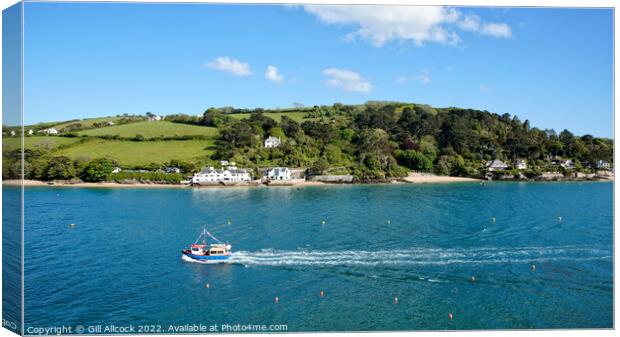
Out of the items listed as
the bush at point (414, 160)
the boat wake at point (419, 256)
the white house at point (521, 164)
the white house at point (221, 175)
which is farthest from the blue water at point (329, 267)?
the white house at point (521, 164)

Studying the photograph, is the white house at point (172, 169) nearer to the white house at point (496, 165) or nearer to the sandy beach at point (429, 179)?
the sandy beach at point (429, 179)

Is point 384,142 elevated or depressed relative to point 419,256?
elevated

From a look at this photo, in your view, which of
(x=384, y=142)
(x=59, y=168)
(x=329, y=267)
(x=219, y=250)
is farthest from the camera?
(x=384, y=142)

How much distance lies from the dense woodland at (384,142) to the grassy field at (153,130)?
79 centimetres

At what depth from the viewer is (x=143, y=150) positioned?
34250 millimetres

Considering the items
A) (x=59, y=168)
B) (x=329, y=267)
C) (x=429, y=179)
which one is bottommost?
(x=329, y=267)

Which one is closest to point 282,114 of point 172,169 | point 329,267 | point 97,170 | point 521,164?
point 172,169

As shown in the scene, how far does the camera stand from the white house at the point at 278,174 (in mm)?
35031

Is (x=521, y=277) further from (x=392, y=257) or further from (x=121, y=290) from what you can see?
(x=121, y=290)

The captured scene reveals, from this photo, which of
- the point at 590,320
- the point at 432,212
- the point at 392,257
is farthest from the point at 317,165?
the point at 590,320

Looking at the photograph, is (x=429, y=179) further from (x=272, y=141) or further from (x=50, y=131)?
(x=50, y=131)

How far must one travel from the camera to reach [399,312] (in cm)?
1149

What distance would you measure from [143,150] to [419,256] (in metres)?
24.8

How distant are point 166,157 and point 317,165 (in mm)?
10758
